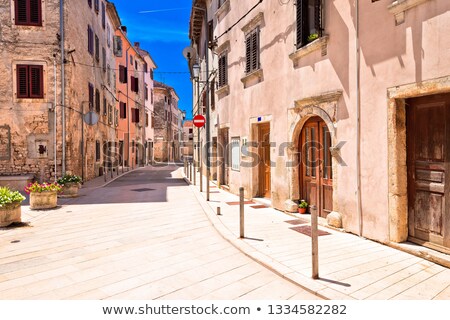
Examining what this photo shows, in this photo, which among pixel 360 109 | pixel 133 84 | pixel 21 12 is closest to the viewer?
pixel 360 109

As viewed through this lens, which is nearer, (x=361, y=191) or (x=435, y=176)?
(x=435, y=176)

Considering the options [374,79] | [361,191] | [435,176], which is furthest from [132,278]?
[374,79]

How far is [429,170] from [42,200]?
10.3 m

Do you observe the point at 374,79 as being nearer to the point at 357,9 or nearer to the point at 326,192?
the point at 357,9

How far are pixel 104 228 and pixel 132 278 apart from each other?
3343mm

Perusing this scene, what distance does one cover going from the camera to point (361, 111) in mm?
5957

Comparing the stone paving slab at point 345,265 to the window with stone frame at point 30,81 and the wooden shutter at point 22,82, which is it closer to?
the window with stone frame at point 30,81

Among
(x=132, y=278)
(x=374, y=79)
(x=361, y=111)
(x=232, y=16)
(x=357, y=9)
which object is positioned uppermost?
(x=232, y=16)

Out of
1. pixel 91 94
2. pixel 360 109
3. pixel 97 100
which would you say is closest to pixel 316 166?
pixel 360 109

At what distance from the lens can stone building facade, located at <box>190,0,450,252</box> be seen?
4820 millimetres

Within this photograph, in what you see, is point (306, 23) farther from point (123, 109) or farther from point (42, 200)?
point (123, 109)

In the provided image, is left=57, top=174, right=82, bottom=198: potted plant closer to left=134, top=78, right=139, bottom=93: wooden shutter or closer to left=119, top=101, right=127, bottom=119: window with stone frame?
left=119, top=101, right=127, bottom=119: window with stone frame

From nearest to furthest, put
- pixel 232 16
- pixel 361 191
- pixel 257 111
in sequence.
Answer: pixel 361 191
pixel 257 111
pixel 232 16

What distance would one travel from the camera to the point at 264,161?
10.6 metres
